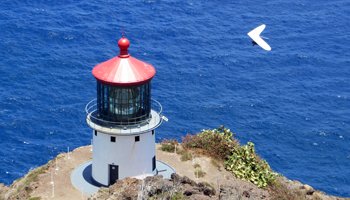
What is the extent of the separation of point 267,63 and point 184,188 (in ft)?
149

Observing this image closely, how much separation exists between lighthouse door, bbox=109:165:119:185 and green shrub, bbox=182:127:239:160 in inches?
311

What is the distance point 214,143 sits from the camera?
45031 mm

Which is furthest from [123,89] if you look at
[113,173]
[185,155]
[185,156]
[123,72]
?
[185,155]

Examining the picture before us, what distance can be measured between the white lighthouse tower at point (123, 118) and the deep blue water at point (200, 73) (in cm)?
2214

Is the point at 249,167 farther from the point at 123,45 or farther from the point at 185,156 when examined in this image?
the point at 123,45

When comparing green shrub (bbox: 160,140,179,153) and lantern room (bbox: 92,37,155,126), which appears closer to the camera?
lantern room (bbox: 92,37,155,126)

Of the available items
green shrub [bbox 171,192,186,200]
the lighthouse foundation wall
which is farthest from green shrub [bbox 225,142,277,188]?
green shrub [bbox 171,192,186,200]

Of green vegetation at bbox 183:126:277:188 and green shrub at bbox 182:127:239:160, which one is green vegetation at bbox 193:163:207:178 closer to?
green vegetation at bbox 183:126:277:188

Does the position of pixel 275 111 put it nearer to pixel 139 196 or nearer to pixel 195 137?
pixel 195 137

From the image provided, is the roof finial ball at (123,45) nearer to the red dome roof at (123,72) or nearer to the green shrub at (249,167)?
the red dome roof at (123,72)

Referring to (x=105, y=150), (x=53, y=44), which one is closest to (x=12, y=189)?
(x=105, y=150)

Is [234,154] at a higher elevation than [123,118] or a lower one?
lower

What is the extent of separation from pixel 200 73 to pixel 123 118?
3887 cm

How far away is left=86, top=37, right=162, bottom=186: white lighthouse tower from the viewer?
37406mm
